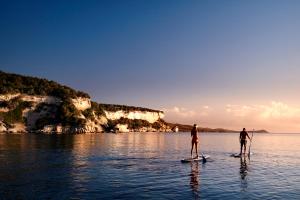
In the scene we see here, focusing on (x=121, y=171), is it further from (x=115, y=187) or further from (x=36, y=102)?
(x=36, y=102)

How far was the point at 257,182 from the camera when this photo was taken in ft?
85.4

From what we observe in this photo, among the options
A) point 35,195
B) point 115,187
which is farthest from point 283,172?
point 35,195

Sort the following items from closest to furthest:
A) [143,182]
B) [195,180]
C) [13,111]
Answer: [143,182]
[195,180]
[13,111]

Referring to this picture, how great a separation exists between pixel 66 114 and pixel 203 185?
177 meters

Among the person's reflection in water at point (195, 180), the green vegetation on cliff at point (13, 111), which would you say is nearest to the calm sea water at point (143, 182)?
the person's reflection in water at point (195, 180)

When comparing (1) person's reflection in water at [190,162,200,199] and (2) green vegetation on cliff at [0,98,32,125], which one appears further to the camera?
(2) green vegetation on cliff at [0,98,32,125]

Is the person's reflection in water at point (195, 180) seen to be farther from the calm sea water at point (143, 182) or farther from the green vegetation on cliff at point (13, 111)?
the green vegetation on cliff at point (13, 111)

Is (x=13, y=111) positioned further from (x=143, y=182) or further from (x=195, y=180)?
(x=195, y=180)

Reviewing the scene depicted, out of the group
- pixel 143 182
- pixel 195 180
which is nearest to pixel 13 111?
pixel 143 182

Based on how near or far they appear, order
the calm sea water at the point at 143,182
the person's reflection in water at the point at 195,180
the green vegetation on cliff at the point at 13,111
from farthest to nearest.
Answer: the green vegetation on cliff at the point at 13,111, the person's reflection in water at the point at 195,180, the calm sea water at the point at 143,182

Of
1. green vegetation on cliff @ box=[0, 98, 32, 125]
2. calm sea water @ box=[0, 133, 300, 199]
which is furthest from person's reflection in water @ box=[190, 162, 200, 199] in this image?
green vegetation on cliff @ box=[0, 98, 32, 125]

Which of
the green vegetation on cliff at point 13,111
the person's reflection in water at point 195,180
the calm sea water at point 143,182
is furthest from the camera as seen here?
the green vegetation on cliff at point 13,111

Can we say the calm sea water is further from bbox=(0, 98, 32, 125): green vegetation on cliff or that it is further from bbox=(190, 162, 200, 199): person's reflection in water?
bbox=(0, 98, 32, 125): green vegetation on cliff

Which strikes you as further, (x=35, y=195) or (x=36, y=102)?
(x=36, y=102)
